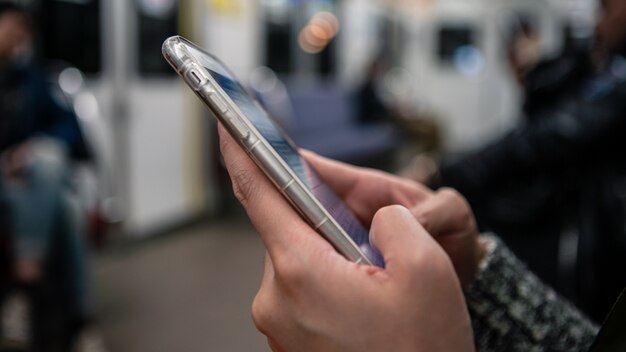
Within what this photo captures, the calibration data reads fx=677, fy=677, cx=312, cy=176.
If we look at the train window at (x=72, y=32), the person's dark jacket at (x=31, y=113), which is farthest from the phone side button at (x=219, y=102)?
the train window at (x=72, y=32)

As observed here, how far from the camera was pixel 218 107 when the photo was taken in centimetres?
47

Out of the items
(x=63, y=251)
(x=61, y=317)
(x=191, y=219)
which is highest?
(x=63, y=251)

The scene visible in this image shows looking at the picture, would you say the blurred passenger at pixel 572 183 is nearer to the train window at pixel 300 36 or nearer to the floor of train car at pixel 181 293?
the floor of train car at pixel 181 293

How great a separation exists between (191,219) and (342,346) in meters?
4.52

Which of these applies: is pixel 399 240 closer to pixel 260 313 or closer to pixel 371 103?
pixel 260 313

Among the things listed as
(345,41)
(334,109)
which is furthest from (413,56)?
(334,109)

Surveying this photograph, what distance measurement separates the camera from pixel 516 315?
64cm

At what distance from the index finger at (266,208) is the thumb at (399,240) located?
41 mm

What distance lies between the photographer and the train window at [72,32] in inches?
130

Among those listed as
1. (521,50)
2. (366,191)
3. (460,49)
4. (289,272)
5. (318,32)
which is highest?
(289,272)

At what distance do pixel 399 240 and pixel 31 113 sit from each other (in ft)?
7.57

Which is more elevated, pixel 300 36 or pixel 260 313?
pixel 260 313

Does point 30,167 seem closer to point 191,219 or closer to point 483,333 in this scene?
point 483,333

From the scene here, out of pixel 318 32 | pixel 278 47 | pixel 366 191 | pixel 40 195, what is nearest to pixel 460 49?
pixel 318 32
